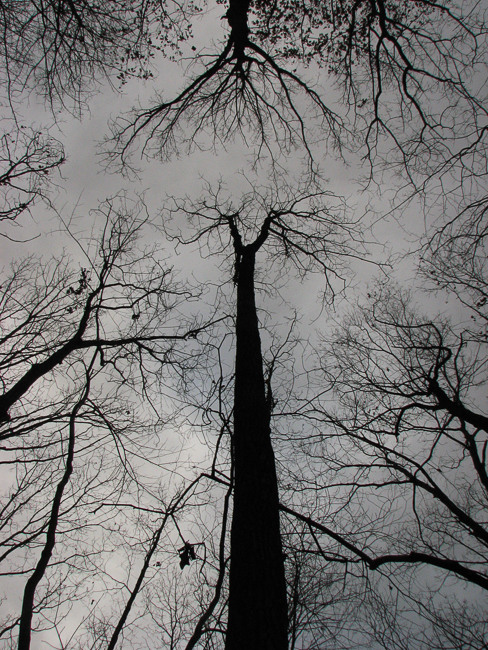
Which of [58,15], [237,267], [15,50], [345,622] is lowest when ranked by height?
[345,622]

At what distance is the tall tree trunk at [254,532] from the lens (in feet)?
6.59

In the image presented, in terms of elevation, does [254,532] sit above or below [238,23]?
below

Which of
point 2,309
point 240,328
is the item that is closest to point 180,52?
point 240,328

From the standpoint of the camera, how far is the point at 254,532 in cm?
237

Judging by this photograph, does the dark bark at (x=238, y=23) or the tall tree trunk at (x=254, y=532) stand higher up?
the dark bark at (x=238, y=23)

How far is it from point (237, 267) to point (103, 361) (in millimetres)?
2442

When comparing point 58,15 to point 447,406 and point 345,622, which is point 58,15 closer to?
point 447,406

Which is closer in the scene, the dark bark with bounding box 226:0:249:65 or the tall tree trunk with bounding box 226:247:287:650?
the tall tree trunk with bounding box 226:247:287:650

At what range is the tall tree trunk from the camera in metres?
2.01

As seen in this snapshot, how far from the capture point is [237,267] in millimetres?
4828

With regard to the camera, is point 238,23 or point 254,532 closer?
point 254,532

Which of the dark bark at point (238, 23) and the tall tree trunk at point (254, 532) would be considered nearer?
the tall tree trunk at point (254, 532)

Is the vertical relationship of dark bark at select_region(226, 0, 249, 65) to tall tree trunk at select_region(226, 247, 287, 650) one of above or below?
above

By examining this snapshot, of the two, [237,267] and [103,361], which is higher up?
[237,267]
